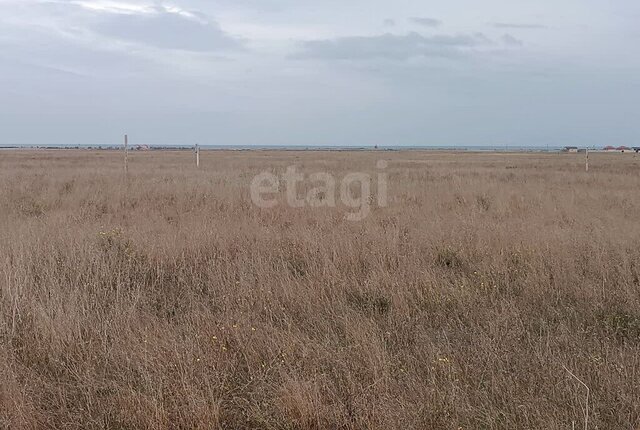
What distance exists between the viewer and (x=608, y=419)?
8.99 feet

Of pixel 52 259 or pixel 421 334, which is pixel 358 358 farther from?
pixel 52 259

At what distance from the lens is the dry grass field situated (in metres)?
2.87

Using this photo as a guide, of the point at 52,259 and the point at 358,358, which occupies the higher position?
the point at 52,259

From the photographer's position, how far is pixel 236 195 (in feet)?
40.9

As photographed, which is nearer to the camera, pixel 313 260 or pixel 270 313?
pixel 270 313

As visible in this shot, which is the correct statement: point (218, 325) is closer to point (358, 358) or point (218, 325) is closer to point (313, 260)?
point (358, 358)

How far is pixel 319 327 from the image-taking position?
13.3 feet

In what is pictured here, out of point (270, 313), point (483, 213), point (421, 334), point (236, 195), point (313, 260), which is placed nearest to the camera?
point (421, 334)

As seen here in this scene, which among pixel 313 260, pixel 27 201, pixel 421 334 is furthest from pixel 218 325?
pixel 27 201

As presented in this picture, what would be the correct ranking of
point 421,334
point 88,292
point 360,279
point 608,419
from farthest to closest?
point 360,279 < point 88,292 < point 421,334 < point 608,419

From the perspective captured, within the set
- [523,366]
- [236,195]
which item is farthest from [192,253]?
[236,195]

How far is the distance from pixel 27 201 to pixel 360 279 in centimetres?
976

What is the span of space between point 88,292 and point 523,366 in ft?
13.2

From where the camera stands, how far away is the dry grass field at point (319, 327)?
9.41ft
